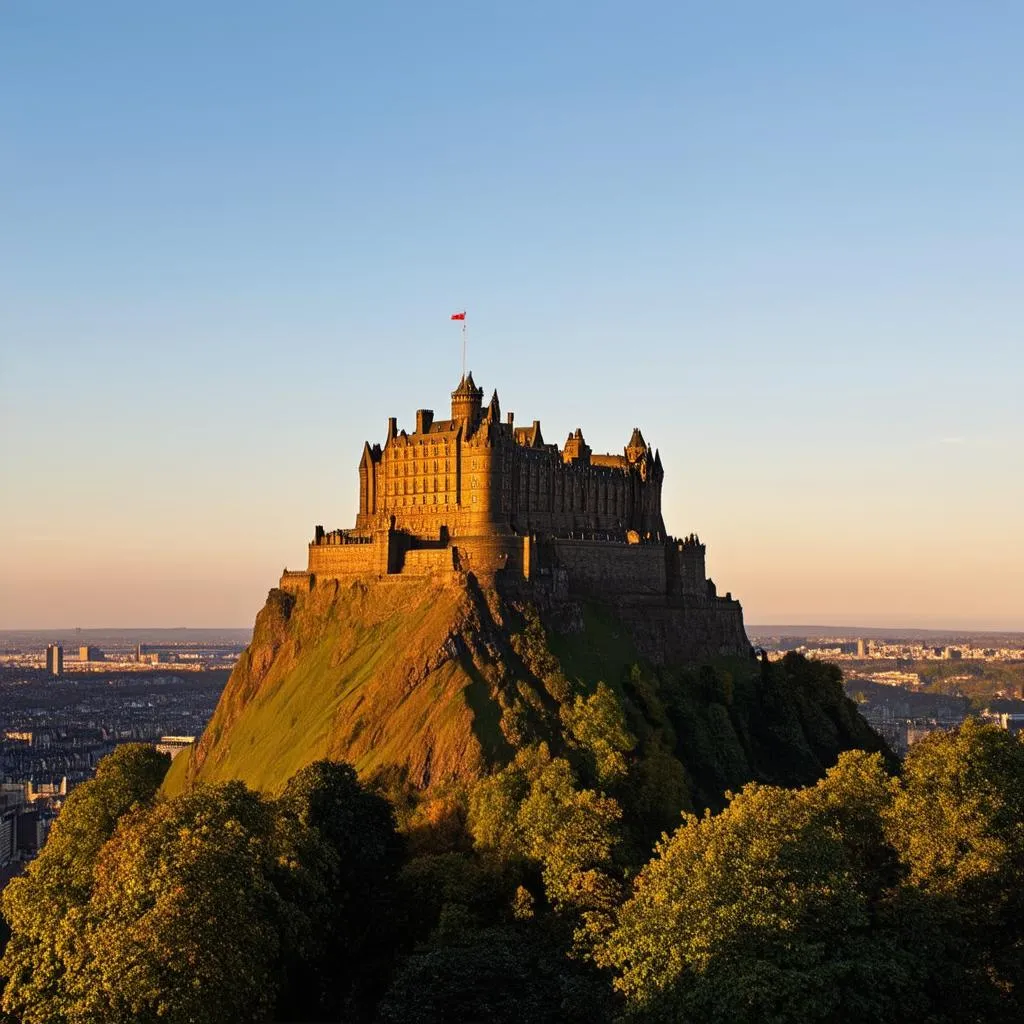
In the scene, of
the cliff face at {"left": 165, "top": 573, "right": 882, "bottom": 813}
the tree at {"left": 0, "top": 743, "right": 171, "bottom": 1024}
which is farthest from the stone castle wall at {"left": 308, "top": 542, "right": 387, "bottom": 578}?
the tree at {"left": 0, "top": 743, "right": 171, "bottom": 1024}

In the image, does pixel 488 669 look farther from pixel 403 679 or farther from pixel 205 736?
pixel 205 736

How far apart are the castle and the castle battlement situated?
0.12 metres

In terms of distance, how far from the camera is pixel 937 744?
109m

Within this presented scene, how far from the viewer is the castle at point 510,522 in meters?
167

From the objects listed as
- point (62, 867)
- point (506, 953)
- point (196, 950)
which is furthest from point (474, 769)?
point (196, 950)

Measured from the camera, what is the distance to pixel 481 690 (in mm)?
149125

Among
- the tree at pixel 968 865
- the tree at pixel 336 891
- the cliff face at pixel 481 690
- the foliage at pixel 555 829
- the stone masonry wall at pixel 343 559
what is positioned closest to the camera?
the tree at pixel 968 865

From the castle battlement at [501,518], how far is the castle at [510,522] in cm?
12

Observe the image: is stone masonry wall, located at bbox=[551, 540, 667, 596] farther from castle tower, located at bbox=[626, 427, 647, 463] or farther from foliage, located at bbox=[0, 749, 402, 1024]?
foliage, located at bbox=[0, 749, 402, 1024]

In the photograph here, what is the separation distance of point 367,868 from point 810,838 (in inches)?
1409

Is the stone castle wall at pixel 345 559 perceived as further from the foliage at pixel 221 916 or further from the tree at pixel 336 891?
the foliage at pixel 221 916

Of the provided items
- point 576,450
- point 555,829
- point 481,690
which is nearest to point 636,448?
point 576,450

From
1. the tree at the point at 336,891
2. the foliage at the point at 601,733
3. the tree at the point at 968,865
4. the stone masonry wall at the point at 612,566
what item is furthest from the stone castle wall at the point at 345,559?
the tree at the point at 968,865

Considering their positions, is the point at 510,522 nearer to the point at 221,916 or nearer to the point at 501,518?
the point at 501,518
